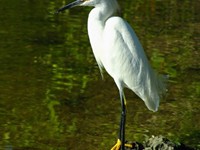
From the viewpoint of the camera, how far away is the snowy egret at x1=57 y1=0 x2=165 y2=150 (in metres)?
5.04

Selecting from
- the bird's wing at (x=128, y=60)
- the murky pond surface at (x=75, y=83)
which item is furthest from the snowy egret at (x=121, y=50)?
the murky pond surface at (x=75, y=83)

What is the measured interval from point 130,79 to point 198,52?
11.8ft

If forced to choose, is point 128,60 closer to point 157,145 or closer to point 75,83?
point 157,145

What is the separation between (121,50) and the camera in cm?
508

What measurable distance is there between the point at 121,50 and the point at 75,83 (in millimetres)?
2056

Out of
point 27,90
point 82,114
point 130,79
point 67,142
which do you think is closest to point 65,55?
point 27,90

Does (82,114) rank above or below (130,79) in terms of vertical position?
below

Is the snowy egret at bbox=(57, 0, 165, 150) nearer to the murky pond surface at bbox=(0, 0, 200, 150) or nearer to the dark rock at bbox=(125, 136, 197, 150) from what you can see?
the dark rock at bbox=(125, 136, 197, 150)

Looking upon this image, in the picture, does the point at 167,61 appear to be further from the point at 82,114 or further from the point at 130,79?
the point at 130,79

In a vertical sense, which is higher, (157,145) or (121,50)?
(121,50)

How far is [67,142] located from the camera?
5.67m

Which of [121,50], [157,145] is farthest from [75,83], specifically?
[157,145]

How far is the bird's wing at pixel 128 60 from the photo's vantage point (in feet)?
16.5

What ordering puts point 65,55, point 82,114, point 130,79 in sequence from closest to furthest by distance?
point 130,79, point 82,114, point 65,55
